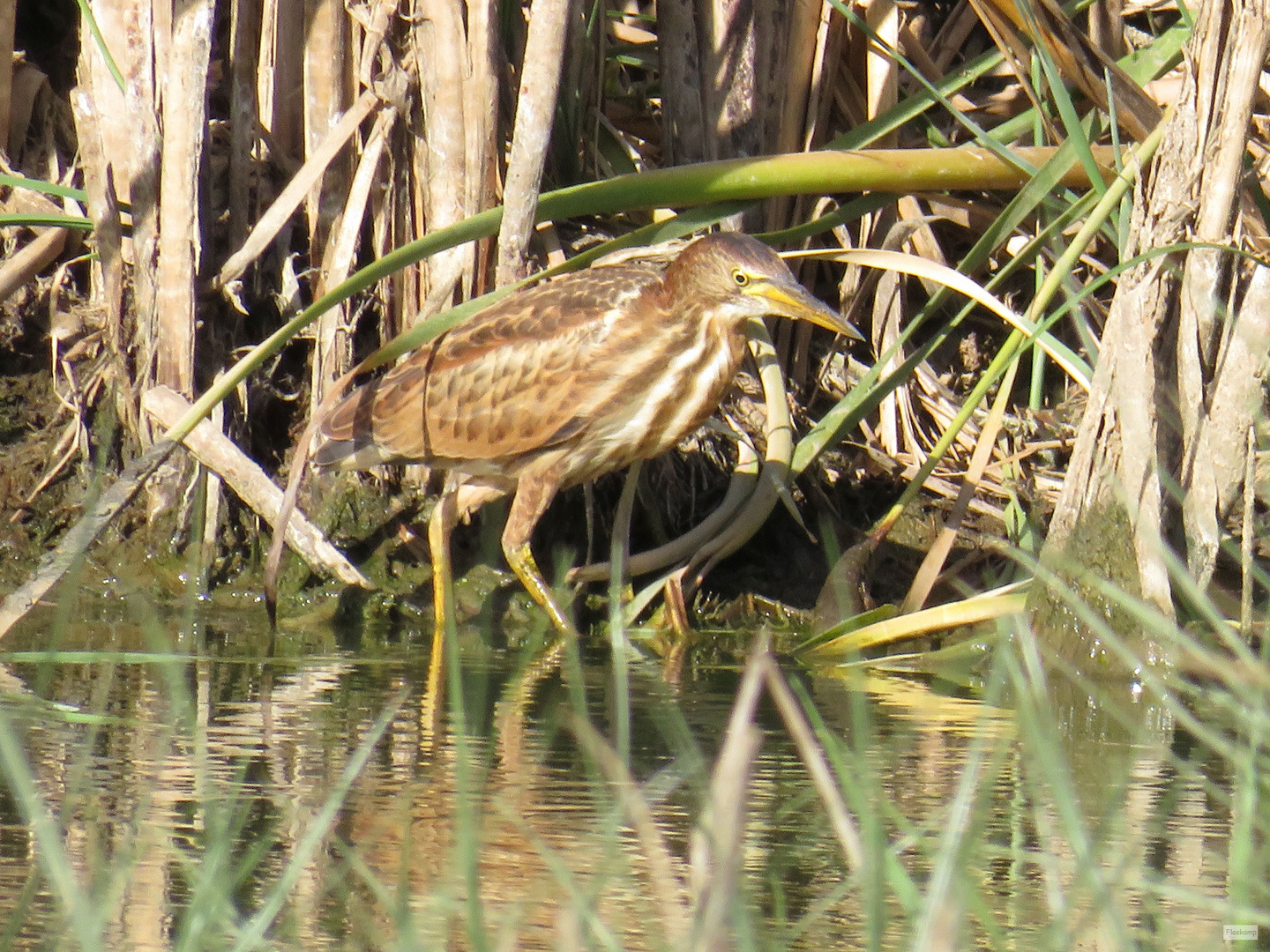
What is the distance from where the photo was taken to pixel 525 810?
9.39 ft

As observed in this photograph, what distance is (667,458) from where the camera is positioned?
564cm

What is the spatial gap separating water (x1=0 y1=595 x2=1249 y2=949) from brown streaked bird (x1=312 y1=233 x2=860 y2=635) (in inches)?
33.1

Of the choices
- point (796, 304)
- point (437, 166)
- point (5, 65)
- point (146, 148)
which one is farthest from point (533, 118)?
point (5, 65)

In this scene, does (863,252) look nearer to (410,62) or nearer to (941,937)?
(410,62)

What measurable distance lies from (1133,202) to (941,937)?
3.59 metres

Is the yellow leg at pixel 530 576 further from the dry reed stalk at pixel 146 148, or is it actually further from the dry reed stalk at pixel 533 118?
the dry reed stalk at pixel 146 148

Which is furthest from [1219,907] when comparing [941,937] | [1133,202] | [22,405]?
[22,405]

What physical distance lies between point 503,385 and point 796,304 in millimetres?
979

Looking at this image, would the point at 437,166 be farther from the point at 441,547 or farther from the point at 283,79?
the point at 441,547

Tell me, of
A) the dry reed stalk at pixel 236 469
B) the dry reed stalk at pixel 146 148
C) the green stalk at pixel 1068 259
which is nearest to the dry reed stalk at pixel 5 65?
the dry reed stalk at pixel 146 148

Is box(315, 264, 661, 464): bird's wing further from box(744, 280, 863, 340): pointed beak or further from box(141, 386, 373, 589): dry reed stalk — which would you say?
box(744, 280, 863, 340): pointed beak

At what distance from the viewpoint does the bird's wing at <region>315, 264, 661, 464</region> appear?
525cm

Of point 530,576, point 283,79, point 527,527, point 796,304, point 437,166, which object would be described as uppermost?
point 283,79

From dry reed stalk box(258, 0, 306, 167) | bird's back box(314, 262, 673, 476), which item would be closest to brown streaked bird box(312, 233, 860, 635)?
bird's back box(314, 262, 673, 476)
